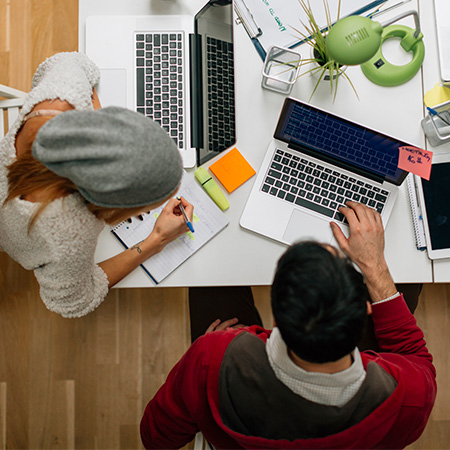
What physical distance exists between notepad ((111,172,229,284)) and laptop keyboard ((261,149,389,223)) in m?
0.16

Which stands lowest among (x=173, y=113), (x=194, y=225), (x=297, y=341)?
(x=297, y=341)

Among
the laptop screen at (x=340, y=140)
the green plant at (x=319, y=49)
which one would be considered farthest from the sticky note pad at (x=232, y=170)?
the green plant at (x=319, y=49)

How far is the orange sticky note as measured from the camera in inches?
41.7

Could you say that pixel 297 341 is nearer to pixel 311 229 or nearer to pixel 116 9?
pixel 311 229

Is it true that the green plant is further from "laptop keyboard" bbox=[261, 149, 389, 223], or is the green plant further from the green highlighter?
the green highlighter

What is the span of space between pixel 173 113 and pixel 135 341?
1011mm

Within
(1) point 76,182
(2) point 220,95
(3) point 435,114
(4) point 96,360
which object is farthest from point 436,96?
(4) point 96,360

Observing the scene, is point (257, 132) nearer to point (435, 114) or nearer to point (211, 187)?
point (211, 187)

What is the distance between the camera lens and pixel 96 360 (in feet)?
5.65

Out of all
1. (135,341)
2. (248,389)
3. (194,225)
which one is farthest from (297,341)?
(135,341)

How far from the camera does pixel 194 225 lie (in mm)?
1144

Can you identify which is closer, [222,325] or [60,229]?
[60,229]

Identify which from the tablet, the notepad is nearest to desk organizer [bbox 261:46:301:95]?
the notepad

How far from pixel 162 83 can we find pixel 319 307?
771mm
